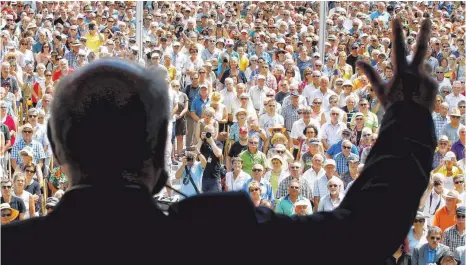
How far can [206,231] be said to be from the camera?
117cm

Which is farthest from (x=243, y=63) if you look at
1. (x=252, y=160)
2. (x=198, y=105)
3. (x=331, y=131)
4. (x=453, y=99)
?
(x=252, y=160)

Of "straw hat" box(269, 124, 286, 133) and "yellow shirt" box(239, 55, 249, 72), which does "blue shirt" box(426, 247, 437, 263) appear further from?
"yellow shirt" box(239, 55, 249, 72)

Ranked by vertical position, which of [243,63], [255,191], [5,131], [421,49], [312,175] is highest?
[243,63]

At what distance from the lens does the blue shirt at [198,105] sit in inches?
518

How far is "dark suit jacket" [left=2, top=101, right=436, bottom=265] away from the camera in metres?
1.15

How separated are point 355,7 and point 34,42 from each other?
739 centimetres

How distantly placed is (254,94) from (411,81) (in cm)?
1247

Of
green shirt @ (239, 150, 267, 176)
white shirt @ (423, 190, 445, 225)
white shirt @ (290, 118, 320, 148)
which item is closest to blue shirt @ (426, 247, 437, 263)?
white shirt @ (423, 190, 445, 225)

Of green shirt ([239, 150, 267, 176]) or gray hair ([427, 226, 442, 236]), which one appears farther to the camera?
green shirt ([239, 150, 267, 176])

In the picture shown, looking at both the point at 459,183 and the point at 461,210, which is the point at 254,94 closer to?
the point at 459,183

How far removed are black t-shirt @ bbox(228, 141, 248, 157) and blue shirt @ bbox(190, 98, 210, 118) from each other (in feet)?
5.64

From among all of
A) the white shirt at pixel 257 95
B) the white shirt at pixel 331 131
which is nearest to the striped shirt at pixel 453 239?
the white shirt at pixel 331 131

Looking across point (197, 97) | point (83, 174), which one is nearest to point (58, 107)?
point (83, 174)

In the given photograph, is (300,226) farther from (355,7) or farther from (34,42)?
(355,7)
